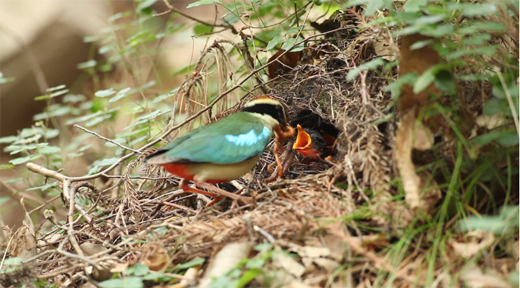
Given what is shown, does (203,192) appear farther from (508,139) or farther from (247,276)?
(508,139)

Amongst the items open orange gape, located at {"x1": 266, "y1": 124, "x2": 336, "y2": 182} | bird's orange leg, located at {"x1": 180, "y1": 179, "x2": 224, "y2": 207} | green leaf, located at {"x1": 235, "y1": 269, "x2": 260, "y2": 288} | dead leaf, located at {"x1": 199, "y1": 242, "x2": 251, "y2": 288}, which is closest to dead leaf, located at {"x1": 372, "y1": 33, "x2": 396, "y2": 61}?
open orange gape, located at {"x1": 266, "y1": 124, "x2": 336, "y2": 182}

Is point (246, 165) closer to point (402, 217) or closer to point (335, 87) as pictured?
point (335, 87)

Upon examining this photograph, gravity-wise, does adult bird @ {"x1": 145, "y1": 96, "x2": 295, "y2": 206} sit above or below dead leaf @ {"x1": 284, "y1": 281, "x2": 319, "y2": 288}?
above

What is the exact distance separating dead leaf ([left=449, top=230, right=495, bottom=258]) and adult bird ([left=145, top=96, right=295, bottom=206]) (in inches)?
54.7

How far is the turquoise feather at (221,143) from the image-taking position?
316 centimetres

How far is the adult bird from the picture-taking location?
3.17m

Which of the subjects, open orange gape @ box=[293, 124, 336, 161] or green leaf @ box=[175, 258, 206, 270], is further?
open orange gape @ box=[293, 124, 336, 161]

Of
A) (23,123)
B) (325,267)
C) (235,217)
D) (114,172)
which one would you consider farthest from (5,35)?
(325,267)

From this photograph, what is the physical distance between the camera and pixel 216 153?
128 inches

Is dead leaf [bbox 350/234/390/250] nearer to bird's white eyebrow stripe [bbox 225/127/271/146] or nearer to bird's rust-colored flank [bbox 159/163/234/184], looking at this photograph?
bird's white eyebrow stripe [bbox 225/127/271/146]

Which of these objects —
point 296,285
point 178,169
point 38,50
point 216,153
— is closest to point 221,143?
point 216,153

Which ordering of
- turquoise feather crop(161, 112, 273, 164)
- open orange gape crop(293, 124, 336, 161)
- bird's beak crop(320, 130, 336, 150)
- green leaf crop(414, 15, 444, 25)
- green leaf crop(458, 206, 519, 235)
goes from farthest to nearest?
bird's beak crop(320, 130, 336, 150)
open orange gape crop(293, 124, 336, 161)
turquoise feather crop(161, 112, 273, 164)
green leaf crop(414, 15, 444, 25)
green leaf crop(458, 206, 519, 235)

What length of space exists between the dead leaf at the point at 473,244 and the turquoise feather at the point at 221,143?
5.07 ft

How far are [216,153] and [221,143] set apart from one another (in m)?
0.09
